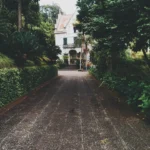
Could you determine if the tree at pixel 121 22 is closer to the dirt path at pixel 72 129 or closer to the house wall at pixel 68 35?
the dirt path at pixel 72 129

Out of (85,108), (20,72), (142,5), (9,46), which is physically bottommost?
(85,108)

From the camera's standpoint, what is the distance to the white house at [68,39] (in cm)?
5400

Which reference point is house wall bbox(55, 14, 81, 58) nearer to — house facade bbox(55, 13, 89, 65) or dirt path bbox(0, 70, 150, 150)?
house facade bbox(55, 13, 89, 65)

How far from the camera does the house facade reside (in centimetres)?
5400

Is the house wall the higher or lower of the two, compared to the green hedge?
higher

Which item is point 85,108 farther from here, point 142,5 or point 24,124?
point 142,5

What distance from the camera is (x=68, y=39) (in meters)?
54.9

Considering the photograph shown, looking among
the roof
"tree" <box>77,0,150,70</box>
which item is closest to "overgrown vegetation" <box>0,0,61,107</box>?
"tree" <box>77,0,150,70</box>

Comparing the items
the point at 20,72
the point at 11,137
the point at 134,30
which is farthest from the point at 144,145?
the point at 20,72

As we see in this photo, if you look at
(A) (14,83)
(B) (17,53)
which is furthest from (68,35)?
(A) (14,83)

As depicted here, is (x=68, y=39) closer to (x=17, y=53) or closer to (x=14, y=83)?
(x=17, y=53)

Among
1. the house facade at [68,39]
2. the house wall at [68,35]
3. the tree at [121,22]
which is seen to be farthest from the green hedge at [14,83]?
the house wall at [68,35]

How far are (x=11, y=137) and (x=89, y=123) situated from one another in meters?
2.56

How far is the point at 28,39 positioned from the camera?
48.7ft
